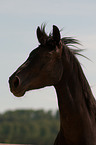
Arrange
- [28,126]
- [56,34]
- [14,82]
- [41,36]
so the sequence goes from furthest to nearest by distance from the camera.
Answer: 1. [28,126]
2. [41,36]
3. [56,34]
4. [14,82]

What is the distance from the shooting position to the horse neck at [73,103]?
9.57ft

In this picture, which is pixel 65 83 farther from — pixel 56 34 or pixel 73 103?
pixel 56 34

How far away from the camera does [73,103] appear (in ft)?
9.70

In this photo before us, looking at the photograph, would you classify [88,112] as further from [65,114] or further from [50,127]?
[50,127]

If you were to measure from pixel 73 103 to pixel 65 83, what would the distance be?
0.21 m

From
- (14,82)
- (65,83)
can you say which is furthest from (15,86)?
(65,83)

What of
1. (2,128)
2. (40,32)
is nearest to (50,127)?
(2,128)

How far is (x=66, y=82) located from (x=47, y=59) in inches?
12.0

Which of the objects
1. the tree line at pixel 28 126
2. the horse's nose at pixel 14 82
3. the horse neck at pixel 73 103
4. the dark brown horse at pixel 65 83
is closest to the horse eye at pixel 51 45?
the dark brown horse at pixel 65 83

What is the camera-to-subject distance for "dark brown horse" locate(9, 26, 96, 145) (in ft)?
9.32

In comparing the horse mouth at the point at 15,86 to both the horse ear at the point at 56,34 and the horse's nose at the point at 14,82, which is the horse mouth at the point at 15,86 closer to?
the horse's nose at the point at 14,82

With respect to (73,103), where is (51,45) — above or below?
above

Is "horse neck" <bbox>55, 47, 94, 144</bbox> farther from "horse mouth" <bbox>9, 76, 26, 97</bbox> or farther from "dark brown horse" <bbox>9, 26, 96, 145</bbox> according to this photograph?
"horse mouth" <bbox>9, 76, 26, 97</bbox>

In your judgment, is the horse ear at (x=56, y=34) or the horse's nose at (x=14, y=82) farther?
the horse ear at (x=56, y=34)
